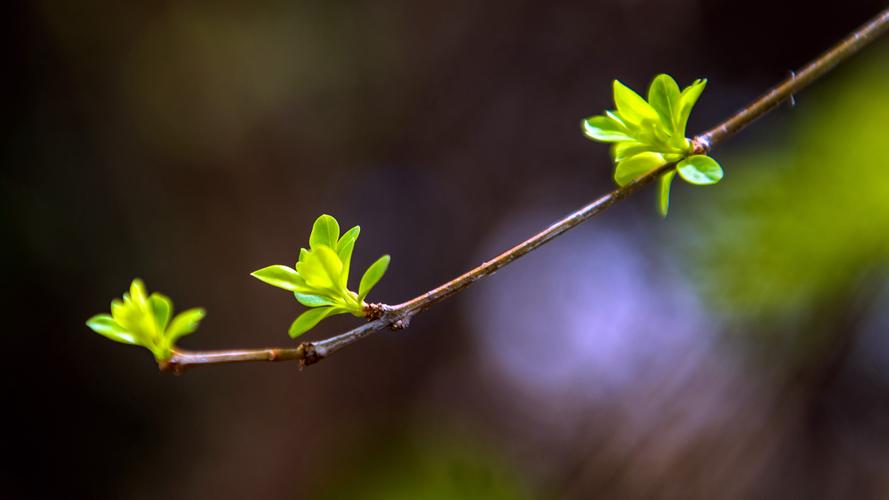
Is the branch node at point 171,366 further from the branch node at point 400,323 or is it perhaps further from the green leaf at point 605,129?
the green leaf at point 605,129

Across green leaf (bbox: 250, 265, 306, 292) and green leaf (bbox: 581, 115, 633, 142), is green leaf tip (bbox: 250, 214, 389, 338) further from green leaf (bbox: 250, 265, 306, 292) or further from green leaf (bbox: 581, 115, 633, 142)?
green leaf (bbox: 581, 115, 633, 142)

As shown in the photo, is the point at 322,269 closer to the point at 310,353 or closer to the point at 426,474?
the point at 310,353

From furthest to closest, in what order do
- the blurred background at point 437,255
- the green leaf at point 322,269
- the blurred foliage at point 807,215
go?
1. the blurred background at point 437,255
2. the blurred foliage at point 807,215
3. the green leaf at point 322,269

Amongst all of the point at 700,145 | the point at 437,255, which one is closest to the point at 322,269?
the point at 700,145

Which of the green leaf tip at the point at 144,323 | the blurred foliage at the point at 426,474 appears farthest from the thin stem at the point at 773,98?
the blurred foliage at the point at 426,474

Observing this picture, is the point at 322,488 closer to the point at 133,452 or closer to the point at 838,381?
the point at 133,452

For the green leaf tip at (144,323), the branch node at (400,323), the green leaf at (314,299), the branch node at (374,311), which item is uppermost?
the green leaf tip at (144,323)

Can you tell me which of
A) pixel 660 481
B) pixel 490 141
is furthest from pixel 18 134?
pixel 660 481
